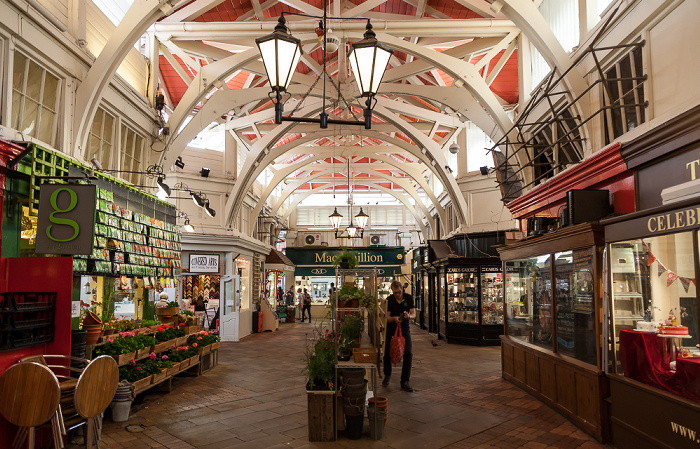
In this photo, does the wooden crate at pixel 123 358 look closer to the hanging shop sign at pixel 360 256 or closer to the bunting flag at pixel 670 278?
the bunting flag at pixel 670 278

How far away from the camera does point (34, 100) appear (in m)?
6.21

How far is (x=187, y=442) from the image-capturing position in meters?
5.54

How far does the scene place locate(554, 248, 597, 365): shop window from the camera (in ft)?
19.0

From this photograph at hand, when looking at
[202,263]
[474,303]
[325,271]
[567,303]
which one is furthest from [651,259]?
[325,271]

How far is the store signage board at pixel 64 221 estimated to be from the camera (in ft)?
16.9

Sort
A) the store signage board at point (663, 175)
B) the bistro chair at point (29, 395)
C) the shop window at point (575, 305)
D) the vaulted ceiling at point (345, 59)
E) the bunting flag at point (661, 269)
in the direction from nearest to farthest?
the bistro chair at point (29, 395) < the store signage board at point (663, 175) < the bunting flag at point (661, 269) < the shop window at point (575, 305) < the vaulted ceiling at point (345, 59)

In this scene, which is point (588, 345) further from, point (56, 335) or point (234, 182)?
point (234, 182)

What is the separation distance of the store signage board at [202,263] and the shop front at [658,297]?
12.5 m

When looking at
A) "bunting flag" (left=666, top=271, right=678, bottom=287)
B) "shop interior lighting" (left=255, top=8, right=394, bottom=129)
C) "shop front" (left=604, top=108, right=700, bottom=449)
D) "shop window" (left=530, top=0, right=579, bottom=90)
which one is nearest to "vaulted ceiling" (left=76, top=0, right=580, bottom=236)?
"shop window" (left=530, top=0, right=579, bottom=90)

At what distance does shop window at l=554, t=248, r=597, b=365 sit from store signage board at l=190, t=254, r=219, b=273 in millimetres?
11377

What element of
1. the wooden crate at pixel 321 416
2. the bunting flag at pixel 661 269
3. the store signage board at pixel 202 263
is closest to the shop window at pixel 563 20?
the bunting flag at pixel 661 269

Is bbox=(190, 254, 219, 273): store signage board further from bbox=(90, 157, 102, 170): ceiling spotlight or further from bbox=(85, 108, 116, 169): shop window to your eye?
bbox=(90, 157, 102, 170): ceiling spotlight

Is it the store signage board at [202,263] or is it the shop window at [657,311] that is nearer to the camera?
the shop window at [657,311]

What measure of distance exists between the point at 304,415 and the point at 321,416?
4.15 feet
